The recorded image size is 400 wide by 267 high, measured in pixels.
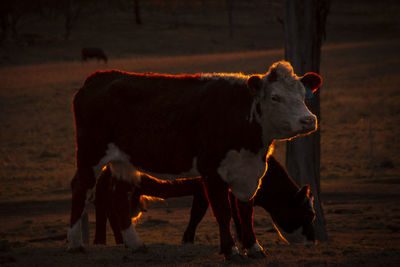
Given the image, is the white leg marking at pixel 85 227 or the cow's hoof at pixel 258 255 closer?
the cow's hoof at pixel 258 255

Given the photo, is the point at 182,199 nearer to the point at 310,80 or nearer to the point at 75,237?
the point at 75,237

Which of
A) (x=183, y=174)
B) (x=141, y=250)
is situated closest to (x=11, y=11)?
(x=141, y=250)

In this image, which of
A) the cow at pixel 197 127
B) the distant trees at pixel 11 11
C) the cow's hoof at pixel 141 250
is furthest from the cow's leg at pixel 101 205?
the distant trees at pixel 11 11

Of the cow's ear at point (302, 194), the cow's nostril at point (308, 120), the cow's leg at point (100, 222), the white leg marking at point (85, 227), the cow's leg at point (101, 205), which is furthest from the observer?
the white leg marking at point (85, 227)

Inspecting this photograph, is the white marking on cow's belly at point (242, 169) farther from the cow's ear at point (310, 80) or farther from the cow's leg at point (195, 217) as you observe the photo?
the cow's leg at point (195, 217)

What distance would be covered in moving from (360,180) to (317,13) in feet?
21.2

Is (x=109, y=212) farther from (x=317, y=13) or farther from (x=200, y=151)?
(x=317, y=13)

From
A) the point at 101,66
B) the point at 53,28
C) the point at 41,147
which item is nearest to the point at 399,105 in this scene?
the point at 41,147

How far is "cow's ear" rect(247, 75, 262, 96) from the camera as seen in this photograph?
5.92 meters

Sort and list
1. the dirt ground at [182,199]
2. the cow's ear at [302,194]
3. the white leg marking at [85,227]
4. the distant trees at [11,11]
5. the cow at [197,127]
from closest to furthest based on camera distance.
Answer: the cow at [197,127], the dirt ground at [182,199], the cow's ear at [302,194], the white leg marking at [85,227], the distant trees at [11,11]

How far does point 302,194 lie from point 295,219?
0.41 m

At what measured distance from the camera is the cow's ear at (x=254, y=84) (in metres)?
5.92

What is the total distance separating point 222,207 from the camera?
6.19m

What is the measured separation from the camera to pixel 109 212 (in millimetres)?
8281
